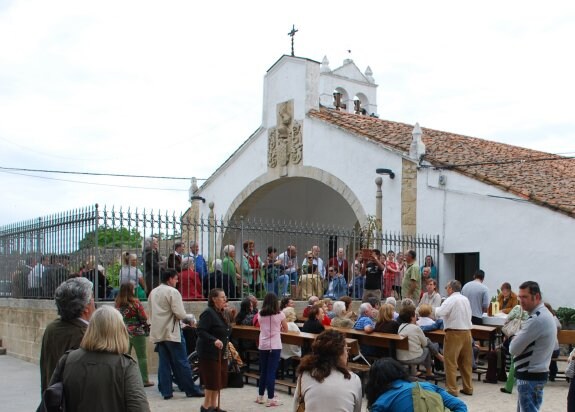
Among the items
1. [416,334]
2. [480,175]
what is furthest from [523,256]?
[416,334]

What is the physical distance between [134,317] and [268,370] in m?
2.03

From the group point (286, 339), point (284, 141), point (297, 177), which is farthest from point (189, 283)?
point (284, 141)

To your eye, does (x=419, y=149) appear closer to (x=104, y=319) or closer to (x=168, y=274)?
(x=168, y=274)

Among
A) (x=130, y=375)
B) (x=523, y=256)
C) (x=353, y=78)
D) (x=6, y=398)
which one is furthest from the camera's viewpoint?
(x=353, y=78)

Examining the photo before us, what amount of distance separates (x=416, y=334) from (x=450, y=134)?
14.3 m

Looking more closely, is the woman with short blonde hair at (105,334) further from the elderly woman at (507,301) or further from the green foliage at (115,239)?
the elderly woman at (507,301)

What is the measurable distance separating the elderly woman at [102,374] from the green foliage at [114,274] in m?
7.28

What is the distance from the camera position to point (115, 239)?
1089cm

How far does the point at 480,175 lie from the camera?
52.2 feet

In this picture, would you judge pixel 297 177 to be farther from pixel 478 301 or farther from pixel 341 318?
pixel 341 318

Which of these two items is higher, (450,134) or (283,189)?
(450,134)

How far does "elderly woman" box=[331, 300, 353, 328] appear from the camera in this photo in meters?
10.2

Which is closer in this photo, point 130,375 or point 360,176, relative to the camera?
point 130,375

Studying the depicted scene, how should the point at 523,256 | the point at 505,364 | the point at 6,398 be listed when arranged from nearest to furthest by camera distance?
the point at 6,398 < the point at 505,364 < the point at 523,256
